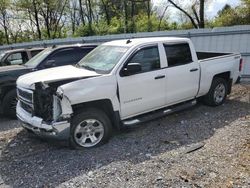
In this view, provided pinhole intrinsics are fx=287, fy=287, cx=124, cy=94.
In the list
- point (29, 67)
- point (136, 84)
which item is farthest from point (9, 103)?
point (136, 84)

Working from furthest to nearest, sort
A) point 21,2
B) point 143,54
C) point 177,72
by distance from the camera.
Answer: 1. point 21,2
2. point 177,72
3. point 143,54

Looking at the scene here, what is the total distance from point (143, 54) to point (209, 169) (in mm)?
2533

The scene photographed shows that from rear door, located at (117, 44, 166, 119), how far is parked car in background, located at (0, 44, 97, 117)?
10.3ft

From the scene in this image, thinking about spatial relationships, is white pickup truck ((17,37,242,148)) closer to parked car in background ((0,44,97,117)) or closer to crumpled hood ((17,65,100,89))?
crumpled hood ((17,65,100,89))

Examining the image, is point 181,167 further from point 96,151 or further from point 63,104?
point 63,104

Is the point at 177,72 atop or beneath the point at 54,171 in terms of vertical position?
atop

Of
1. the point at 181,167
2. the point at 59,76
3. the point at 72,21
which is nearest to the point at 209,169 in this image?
the point at 181,167

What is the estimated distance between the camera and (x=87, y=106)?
16.4 feet

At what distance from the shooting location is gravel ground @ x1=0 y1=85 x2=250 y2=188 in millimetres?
4055

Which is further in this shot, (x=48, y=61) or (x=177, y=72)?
(x=48, y=61)

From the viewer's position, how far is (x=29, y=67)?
24.7 feet

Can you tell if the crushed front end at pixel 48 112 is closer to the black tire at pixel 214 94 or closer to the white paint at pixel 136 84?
the white paint at pixel 136 84

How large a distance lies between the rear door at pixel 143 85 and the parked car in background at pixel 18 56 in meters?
4.93

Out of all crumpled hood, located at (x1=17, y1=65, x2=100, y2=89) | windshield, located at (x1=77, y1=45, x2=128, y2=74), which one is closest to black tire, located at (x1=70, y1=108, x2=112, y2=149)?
crumpled hood, located at (x1=17, y1=65, x2=100, y2=89)
